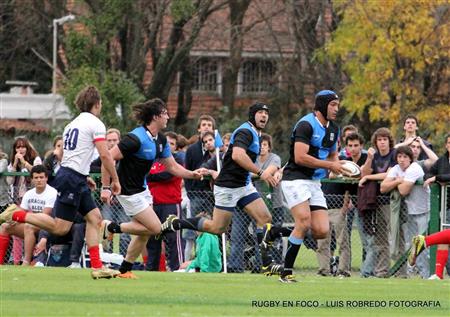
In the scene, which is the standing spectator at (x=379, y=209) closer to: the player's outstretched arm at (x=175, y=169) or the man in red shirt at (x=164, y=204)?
the man in red shirt at (x=164, y=204)

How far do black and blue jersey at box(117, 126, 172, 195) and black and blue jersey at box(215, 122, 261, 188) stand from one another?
1234 mm

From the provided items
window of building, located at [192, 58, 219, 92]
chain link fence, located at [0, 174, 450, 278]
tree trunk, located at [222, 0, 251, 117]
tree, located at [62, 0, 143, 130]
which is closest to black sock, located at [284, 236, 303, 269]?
chain link fence, located at [0, 174, 450, 278]

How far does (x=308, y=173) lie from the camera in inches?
619

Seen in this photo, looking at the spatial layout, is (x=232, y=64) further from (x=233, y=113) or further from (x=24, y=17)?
(x=24, y=17)

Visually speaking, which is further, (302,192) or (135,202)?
(135,202)

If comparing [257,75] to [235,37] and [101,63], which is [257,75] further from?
[101,63]

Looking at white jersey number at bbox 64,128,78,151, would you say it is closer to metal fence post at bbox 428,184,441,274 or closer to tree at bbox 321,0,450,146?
metal fence post at bbox 428,184,441,274

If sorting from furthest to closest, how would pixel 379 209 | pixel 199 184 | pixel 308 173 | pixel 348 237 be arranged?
1. pixel 199 184
2. pixel 348 237
3. pixel 379 209
4. pixel 308 173

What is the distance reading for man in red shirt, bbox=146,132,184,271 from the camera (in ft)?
63.2

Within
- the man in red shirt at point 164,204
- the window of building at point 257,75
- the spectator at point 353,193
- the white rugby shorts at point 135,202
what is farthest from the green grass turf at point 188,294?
the window of building at point 257,75

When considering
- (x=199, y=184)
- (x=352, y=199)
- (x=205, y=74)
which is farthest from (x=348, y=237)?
(x=205, y=74)

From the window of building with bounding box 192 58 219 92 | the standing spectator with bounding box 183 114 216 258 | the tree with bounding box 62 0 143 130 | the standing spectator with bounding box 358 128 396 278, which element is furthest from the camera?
the window of building with bounding box 192 58 219 92

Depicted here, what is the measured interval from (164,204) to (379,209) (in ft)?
10.4

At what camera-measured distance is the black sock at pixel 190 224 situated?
17.2 m
